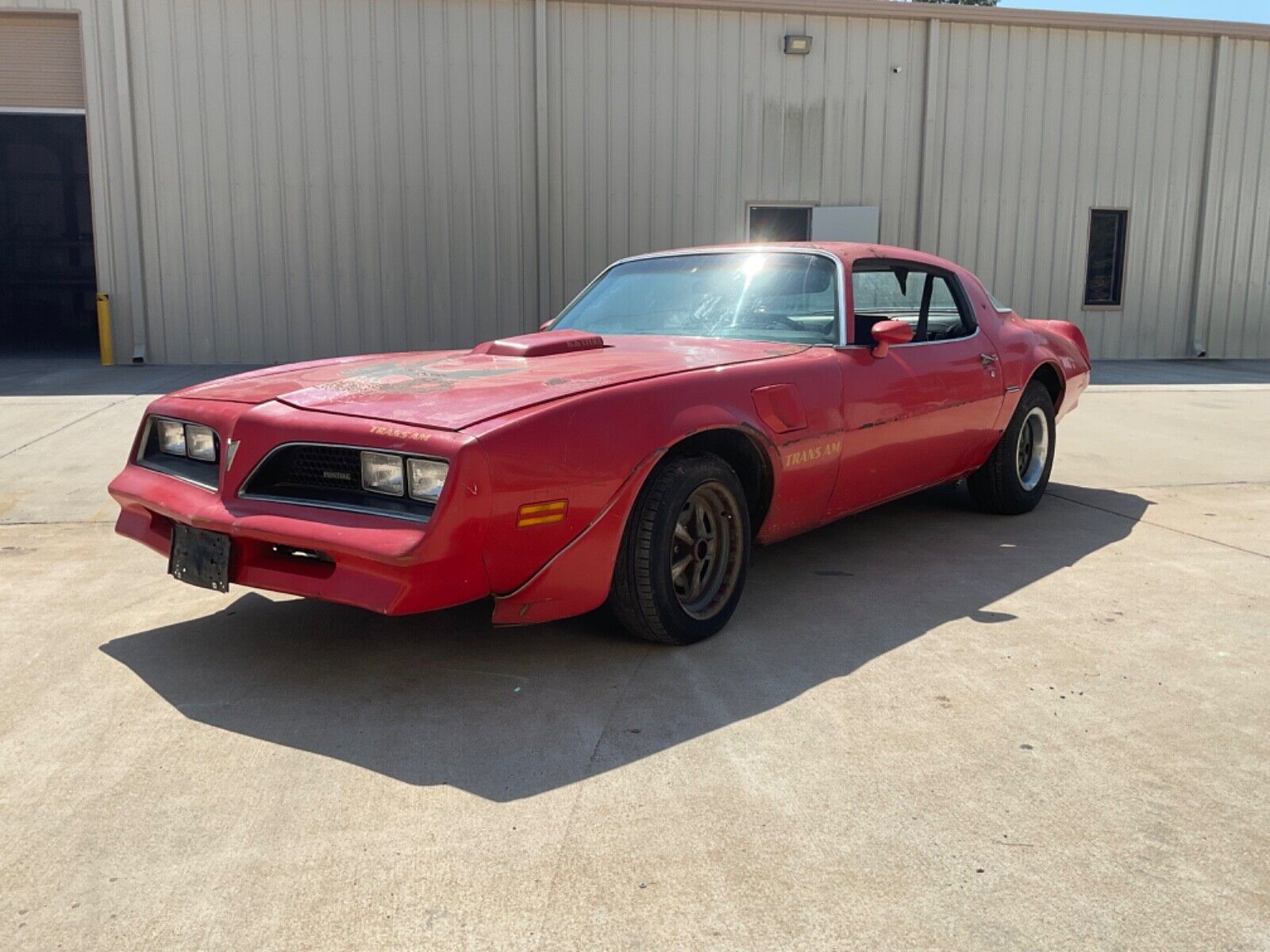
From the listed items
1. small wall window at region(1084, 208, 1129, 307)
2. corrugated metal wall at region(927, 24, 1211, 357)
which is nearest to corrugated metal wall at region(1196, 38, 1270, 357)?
corrugated metal wall at region(927, 24, 1211, 357)

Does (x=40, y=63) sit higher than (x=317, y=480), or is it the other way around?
(x=40, y=63)

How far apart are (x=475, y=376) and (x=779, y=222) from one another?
38.4ft

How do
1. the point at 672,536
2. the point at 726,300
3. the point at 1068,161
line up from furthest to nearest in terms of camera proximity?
the point at 1068,161 < the point at 726,300 < the point at 672,536

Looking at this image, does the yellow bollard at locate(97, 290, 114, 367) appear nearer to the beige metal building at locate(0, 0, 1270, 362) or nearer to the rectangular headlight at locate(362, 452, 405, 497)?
the beige metal building at locate(0, 0, 1270, 362)

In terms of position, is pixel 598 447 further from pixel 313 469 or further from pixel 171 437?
pixel 171 437

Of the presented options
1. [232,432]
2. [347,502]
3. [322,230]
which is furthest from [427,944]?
[322,230]

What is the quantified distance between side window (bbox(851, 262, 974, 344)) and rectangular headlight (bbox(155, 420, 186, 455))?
2.66 meters

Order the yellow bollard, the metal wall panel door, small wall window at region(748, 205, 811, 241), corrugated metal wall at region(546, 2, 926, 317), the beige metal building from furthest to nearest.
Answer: small wall window at region(748, 205, 811, 241) → corrugated metal wall at region(546, 2, 926, 317) → the yellow bollard → the beige metal building → the metal wall panel door

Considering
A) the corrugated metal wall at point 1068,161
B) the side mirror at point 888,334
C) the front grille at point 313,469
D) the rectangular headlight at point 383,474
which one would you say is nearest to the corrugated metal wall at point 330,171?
the corrugated metal wall at point 1068,161

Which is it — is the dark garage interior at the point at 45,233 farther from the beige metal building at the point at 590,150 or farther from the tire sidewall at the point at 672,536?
the tire sidewall at the point at 672,536

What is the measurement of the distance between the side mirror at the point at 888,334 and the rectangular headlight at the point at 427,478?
2033 mm

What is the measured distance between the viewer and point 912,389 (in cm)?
451

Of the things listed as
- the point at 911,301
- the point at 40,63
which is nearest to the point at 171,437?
the point at 911,301

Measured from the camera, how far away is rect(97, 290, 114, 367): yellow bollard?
13039mm
